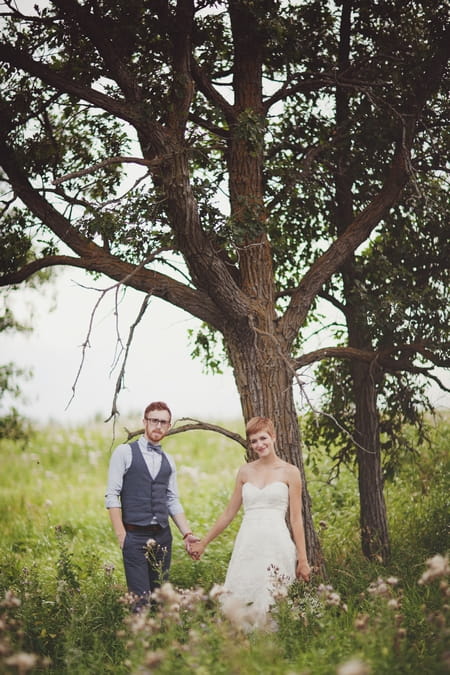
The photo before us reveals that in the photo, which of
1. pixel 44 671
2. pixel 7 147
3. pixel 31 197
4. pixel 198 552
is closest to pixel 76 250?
pixel 31 197

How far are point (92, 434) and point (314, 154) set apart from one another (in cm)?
1323

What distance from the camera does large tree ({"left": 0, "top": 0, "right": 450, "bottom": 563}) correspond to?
710 cm

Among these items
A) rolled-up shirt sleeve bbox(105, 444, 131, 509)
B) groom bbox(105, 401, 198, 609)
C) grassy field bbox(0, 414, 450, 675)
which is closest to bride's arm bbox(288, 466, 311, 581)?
grassy field bbox(0, 414, 450, 675)

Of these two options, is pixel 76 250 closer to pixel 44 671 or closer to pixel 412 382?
pixel 44 671

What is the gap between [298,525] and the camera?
20.1 feet

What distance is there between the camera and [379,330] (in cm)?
889

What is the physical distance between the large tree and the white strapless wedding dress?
1.27 m

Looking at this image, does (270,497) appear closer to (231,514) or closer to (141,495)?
(231,514)

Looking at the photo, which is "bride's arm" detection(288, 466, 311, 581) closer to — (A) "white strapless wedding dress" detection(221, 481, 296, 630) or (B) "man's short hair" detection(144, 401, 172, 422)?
(A) "white strapless wedding dress" detection(221, 481, 296, 630)

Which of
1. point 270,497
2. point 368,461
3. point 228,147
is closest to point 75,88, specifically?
point 228,147

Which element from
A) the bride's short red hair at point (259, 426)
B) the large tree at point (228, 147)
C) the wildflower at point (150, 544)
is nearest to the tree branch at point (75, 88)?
the large tree at point (228, 147)

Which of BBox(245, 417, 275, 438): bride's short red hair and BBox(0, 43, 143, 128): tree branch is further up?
BBox(0, 43, 143, 128): tree branch

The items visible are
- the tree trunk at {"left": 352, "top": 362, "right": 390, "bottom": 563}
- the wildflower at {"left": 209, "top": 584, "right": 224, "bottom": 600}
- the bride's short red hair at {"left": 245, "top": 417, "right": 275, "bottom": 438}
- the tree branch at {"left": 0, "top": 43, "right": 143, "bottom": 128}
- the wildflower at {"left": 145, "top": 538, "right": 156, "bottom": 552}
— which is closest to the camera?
the wildflower at {"left": 209, "top": 584, "right": 224, "bottom": 600}

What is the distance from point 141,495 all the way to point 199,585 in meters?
3.22
